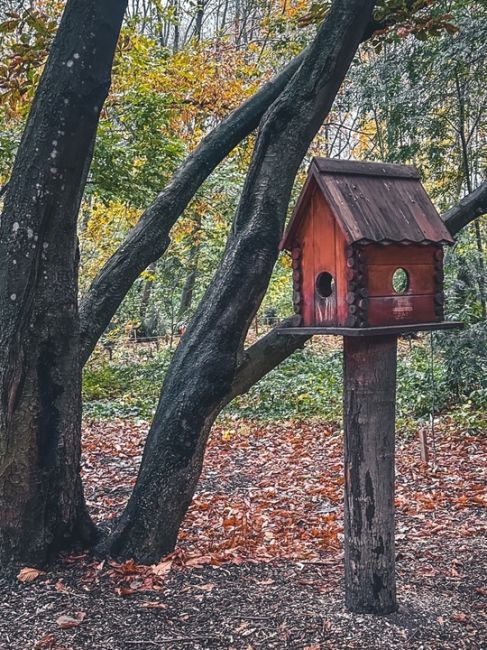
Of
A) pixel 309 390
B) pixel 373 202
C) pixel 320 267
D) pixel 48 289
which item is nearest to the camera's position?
pixel 373 202

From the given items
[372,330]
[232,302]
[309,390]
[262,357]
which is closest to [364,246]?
[372,330]

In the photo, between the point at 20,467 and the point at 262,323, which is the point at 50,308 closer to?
the point at 20,467

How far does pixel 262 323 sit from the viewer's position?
1717 cm

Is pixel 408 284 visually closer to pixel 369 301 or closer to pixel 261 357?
pixel 369 301

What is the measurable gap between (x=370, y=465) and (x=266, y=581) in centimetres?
109

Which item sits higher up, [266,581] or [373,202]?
[373,202]

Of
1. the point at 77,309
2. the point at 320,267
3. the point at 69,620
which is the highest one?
the point at 320,267

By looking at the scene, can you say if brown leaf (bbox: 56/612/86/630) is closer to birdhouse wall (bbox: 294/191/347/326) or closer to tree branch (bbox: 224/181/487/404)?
tree branch (bbox: 224/181/487/404)

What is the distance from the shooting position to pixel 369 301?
8.45ft

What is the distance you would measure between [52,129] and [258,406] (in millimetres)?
6200

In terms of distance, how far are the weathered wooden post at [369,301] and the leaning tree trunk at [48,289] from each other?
124 centimetres

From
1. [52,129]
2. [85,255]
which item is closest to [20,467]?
[52,129]

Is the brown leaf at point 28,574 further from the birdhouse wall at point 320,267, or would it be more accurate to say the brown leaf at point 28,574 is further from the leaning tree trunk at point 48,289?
the birdhouse wall at point 320,267

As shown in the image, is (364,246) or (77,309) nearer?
(364,246)
